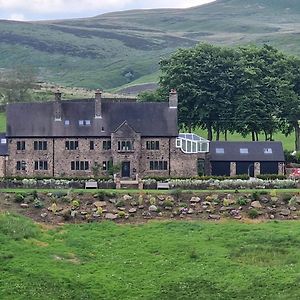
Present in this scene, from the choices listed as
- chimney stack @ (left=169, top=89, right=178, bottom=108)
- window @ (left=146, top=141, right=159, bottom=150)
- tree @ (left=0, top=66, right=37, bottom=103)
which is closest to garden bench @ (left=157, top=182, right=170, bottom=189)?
window @ (left=146, top=141, right=159, bottom=150)

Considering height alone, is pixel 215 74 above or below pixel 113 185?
above

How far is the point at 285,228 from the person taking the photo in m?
54.8

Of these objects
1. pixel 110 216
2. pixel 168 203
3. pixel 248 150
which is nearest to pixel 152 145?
pixel 248 150

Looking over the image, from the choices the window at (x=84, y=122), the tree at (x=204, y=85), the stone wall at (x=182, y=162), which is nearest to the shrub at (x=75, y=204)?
the stone wall at (x=182, y=162)

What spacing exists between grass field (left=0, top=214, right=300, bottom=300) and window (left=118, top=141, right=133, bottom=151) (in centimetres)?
2552

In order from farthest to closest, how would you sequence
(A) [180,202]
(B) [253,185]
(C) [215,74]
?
(C) [215,74] → (B) [253,185] → (A) [180,202]

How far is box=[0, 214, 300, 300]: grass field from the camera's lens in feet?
143

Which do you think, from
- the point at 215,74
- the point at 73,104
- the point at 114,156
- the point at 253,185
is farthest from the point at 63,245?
the point at 215,74

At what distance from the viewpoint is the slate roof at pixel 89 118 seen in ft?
271

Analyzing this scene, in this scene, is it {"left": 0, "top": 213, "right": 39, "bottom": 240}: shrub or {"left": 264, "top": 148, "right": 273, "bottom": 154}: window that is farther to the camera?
{"left": 264, "top": 148, "right": 273, "bottom": 154}: window

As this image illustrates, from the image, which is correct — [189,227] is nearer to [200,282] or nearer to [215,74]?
[200,282]

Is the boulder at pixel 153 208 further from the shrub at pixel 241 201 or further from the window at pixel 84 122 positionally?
the window at pixel 84 122

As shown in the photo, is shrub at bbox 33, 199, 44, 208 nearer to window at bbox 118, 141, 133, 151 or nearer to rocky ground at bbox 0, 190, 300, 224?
rocky ground at bbox 0, 190, 300, 224

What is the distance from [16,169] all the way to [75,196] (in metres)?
21.7
